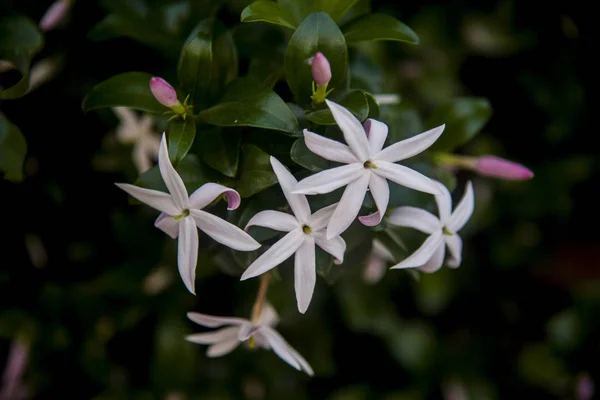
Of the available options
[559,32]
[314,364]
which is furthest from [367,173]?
[559,32]

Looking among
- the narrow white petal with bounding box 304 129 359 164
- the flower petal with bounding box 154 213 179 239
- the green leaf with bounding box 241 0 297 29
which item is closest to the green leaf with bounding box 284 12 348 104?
the green leaf with bounding box 241 0 297 29

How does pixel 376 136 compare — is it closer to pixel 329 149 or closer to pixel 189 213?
pixel 329 149

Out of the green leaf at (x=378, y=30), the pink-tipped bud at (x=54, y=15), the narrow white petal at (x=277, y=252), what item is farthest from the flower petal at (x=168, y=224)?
the pink-tipped bud at (x=54, y=15)

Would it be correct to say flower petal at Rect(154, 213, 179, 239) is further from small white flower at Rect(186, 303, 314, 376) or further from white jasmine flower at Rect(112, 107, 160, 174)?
white jasmine flower at Rect(112, 107, 160, 174)

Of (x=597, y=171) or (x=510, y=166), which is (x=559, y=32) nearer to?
(x=597, y=171)

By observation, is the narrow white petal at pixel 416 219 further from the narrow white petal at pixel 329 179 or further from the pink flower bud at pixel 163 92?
the pink flower bud at pixel 163 92

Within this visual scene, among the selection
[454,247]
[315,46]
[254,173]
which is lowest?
[454,247]

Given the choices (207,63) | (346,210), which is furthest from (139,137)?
(346,210)
